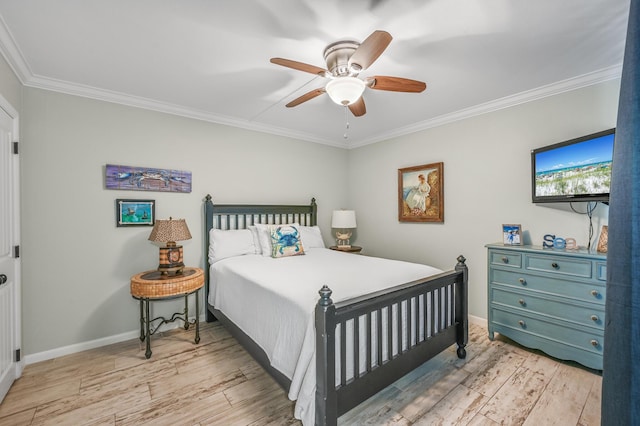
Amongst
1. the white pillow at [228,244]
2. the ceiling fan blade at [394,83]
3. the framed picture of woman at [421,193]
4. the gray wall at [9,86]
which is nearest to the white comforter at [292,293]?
the white pillow at [228,244]

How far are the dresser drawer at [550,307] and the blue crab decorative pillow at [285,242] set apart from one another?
85.1 inches

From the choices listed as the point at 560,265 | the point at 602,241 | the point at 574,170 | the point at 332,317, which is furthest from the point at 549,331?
the point at 332,317

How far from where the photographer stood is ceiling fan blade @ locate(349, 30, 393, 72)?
1601 mm

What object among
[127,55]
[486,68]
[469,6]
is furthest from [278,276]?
[486,68]

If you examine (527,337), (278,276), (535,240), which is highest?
(535,240)

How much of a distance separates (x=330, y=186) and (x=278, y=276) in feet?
8.68

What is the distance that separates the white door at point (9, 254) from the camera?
214cm

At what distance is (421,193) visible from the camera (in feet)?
13.0

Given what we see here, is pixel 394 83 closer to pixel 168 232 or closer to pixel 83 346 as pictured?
pixel 168 232

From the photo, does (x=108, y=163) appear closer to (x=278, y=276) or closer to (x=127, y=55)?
(x=127, y=55)

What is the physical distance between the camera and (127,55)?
7.45ft

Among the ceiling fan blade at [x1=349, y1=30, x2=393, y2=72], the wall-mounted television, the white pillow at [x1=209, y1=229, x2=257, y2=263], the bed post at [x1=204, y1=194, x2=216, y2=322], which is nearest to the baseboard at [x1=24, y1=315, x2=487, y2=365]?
the bed post at [x1=204, y1=194, x2=216, y2=322]

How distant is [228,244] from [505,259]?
2.95 m

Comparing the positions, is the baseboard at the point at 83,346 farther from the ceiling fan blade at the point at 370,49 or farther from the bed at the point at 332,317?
the ceiling fan blade at the point at 370,49
